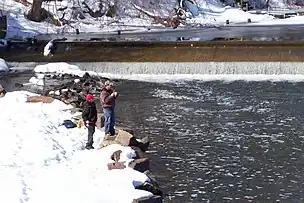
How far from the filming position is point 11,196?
32.2ft

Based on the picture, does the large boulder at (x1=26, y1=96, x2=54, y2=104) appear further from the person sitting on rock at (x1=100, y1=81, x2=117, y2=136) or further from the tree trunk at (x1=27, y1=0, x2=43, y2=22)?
the tree trunk at (x1=27, y1=0, x2=43, y2=22)

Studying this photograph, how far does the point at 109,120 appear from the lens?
13.9 m

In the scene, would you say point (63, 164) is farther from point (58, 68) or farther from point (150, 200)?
point (58, 68)

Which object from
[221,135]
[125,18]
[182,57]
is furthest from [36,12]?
[221,135]

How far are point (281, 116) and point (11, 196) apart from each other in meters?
10.2

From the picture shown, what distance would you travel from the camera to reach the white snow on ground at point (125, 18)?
38.2 meters

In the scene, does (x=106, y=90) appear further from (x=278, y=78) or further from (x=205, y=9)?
(x=205, y=9)

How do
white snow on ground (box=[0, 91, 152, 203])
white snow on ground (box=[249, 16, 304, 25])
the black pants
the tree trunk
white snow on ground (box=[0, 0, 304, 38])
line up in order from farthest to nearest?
white snow on ground (box=[249, 16, 304, 25]) → the tree trunk → white snow on ground (box=[0, 0, 304, 38]) → the black pants → white snow on ground (box=[0, 91, 152, 203])

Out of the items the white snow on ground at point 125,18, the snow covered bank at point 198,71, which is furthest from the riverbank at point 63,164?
the white snow on ground at point 125,18

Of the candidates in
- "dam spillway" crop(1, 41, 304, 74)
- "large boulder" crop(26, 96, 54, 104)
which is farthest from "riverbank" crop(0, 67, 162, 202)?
"dam spillway" crop(1, 41, 304, 74)

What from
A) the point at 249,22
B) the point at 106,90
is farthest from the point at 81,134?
the point at 249,22

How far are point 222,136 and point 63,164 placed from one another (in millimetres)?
5287

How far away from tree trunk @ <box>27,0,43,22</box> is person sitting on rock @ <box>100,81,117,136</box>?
26.7m

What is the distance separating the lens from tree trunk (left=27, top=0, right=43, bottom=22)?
39469mm
